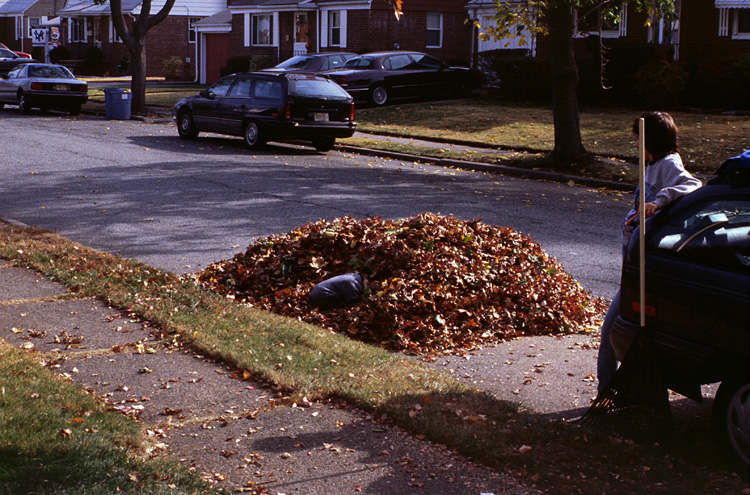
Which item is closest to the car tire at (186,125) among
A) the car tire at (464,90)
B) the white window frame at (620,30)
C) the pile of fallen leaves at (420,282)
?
the car tire at (464,90)

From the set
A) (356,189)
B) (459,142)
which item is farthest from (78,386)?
(459,142)

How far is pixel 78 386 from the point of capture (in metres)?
5.55

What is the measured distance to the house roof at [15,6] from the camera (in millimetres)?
73875

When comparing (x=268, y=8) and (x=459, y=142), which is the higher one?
(x=268, y=8)

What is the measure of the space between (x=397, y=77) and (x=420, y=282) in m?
23.8

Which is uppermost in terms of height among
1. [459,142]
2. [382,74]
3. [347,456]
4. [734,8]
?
[734,8]

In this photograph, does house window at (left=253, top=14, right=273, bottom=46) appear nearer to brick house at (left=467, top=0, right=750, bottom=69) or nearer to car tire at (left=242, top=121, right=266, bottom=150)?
brick house at (left=467, top=0, right=750, bottom=69)

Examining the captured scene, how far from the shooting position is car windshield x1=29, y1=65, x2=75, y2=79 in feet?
100

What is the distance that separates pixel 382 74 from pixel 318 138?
10071 millimetres

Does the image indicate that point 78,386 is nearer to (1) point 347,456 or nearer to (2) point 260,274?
(1) point 347,456

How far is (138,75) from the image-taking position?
29828mm

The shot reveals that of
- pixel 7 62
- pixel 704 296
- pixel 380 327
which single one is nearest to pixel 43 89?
pixel 7 62

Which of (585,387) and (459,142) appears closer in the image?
(585,387)

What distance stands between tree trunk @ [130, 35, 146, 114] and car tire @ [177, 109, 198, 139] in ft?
26.2
